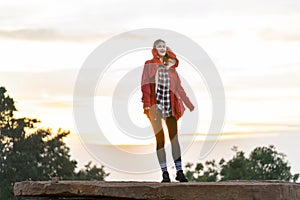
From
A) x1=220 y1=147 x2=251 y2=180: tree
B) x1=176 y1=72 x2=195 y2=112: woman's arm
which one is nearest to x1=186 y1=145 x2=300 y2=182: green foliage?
x1=220 y1=147 x2=251 y2=180: tree

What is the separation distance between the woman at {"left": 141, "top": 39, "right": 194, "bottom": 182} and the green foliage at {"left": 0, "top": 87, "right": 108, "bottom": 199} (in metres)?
30.1

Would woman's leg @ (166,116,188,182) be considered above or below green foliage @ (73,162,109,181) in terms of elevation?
below

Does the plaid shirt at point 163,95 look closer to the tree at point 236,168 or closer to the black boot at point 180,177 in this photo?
the black boot at point 180,177

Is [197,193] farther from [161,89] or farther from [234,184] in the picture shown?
[161,89]

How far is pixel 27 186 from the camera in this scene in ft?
42.4

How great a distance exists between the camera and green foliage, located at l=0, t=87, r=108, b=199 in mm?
43062

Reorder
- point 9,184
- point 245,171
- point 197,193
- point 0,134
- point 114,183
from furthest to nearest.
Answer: point 245,171 < point 0,134 < point 9,184 < point 114,183 < point 197,193

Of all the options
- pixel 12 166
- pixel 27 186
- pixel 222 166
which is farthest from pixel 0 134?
pixel 27 186

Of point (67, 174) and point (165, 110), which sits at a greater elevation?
point (67, 174)

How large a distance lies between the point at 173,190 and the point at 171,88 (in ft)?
5.62

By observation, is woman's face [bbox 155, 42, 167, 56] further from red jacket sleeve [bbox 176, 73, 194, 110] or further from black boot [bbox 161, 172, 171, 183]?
black boot [bbox 161, 172, 171, 183]

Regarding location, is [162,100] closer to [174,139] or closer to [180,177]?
[174,139]

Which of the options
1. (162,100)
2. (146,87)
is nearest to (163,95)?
(162,100)

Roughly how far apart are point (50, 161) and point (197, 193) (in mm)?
33710
